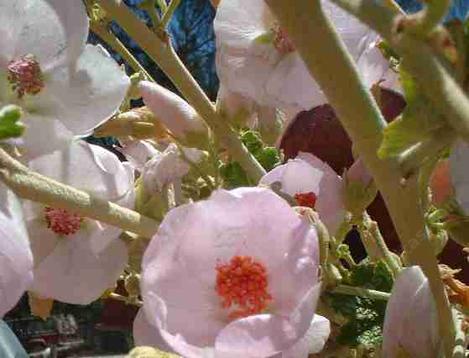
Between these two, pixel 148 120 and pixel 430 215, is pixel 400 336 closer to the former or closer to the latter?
pixel 430 215

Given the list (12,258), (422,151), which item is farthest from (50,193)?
(422,151)

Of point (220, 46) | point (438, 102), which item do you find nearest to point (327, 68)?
point (438, 102)

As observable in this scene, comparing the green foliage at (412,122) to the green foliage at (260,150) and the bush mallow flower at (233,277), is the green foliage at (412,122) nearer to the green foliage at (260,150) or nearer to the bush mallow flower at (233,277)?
the bush mallow flower at (233,277)

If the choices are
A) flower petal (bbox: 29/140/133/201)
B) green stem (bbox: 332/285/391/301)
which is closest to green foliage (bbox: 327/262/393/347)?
green stem (bbox: 332/285/391/301)

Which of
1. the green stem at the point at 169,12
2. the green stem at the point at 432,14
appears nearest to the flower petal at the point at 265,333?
the green stem at the point at 432,14

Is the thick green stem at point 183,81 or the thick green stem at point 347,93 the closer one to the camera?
the thick green stem at point 347,93

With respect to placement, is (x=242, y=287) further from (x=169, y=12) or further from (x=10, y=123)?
(x=169, y=12)
